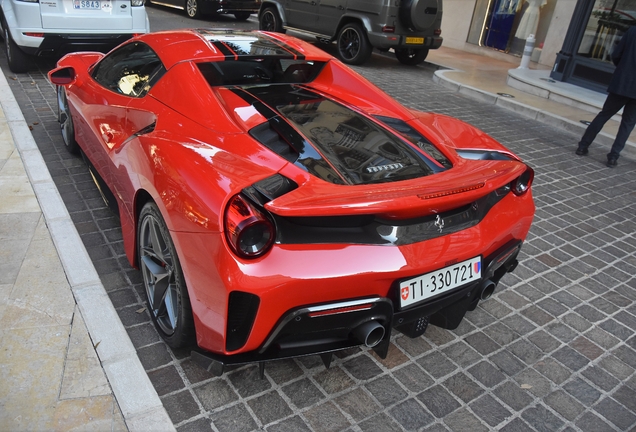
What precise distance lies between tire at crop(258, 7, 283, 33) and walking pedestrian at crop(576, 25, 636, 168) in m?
8.08

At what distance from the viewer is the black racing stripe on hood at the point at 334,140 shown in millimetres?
2613

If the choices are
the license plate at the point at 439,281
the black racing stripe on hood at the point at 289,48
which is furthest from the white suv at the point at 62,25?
the license plate at the point at 439,281

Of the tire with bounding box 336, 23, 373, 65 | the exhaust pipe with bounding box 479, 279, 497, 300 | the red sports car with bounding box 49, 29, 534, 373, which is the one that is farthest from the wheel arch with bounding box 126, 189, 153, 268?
the tire with bounding box 336, 23, 373, 65

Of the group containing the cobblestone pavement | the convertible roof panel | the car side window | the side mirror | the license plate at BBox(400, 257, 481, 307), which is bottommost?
the cobblestone pavement

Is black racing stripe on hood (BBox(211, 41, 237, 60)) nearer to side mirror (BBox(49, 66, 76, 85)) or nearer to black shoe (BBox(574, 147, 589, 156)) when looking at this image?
side mirror (BBox(49, 66, 76, 85))

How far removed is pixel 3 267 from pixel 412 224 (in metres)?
2.64

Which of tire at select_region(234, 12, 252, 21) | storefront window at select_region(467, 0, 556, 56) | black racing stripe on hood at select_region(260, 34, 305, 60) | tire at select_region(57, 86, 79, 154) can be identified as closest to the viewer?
black racing stripe on hood at select_region(260, 34, 305, 60)

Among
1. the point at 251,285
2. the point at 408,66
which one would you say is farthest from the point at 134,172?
the point at 408,66

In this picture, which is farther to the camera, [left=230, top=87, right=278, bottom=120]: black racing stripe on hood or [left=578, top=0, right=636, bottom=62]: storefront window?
[left=578, top=0, right=636, bottom=62]: storefront window

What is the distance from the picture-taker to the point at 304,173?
2.44 meters

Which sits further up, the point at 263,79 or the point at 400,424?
the point at 263,79

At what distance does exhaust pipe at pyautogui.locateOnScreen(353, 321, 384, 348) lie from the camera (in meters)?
2.31

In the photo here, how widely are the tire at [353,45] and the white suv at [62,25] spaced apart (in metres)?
4.77

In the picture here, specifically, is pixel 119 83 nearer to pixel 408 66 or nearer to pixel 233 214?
pixel 233 214
